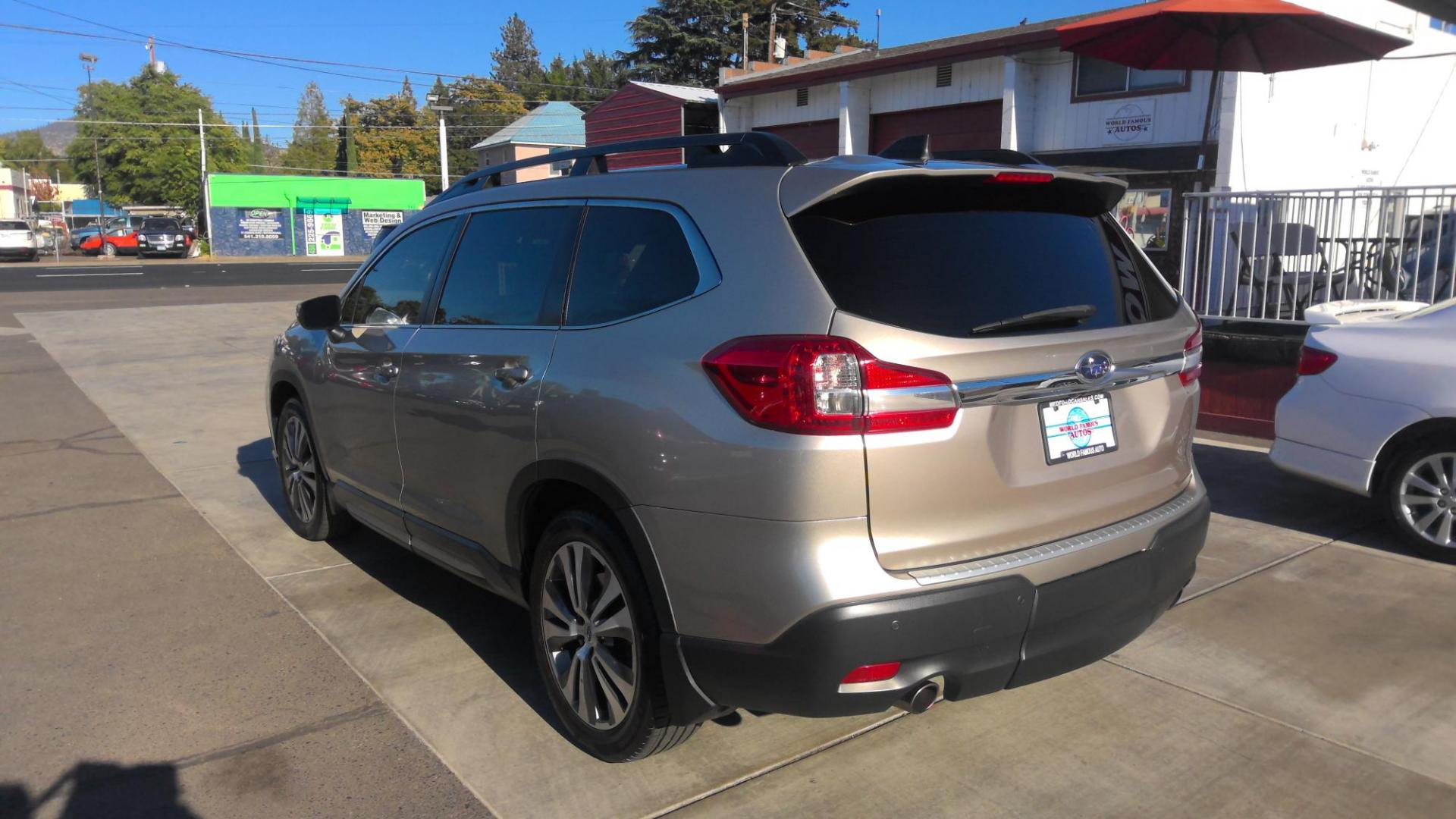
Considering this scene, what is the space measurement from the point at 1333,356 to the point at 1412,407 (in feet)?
1.54

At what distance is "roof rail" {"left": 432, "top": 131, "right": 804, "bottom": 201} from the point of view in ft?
10.4

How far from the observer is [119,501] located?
6.42m

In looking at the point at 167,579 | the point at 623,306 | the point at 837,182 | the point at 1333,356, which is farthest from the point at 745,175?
the point at 1333,356

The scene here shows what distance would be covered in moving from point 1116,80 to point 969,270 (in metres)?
13.1

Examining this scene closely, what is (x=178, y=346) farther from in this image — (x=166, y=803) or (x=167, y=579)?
(x=166, y=803)

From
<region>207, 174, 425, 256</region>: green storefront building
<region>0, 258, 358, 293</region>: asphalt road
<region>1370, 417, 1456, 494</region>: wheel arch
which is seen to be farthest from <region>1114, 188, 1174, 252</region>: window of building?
<region>207, 174, 425, 256</region>: green storefront building

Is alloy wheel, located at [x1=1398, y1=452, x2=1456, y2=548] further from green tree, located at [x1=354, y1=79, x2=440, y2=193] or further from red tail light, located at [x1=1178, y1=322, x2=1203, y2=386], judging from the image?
green tree, located at [x1=354, y1=79, x2=440, y2=193]

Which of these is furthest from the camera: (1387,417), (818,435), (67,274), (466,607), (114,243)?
(114,243)

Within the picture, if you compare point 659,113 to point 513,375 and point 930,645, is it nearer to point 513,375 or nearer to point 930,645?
point 513,375

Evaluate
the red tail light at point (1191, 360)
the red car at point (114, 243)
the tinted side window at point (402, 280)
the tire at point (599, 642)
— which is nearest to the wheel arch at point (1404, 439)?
the red tail light at point (1191, 360)

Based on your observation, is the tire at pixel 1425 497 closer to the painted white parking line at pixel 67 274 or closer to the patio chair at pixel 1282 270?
the patio chair at pixel 1282 270

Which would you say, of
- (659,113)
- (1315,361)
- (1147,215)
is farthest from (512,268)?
(659,113)

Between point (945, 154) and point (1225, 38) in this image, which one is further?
point (1225, 38)

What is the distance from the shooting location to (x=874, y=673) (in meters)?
2.66
